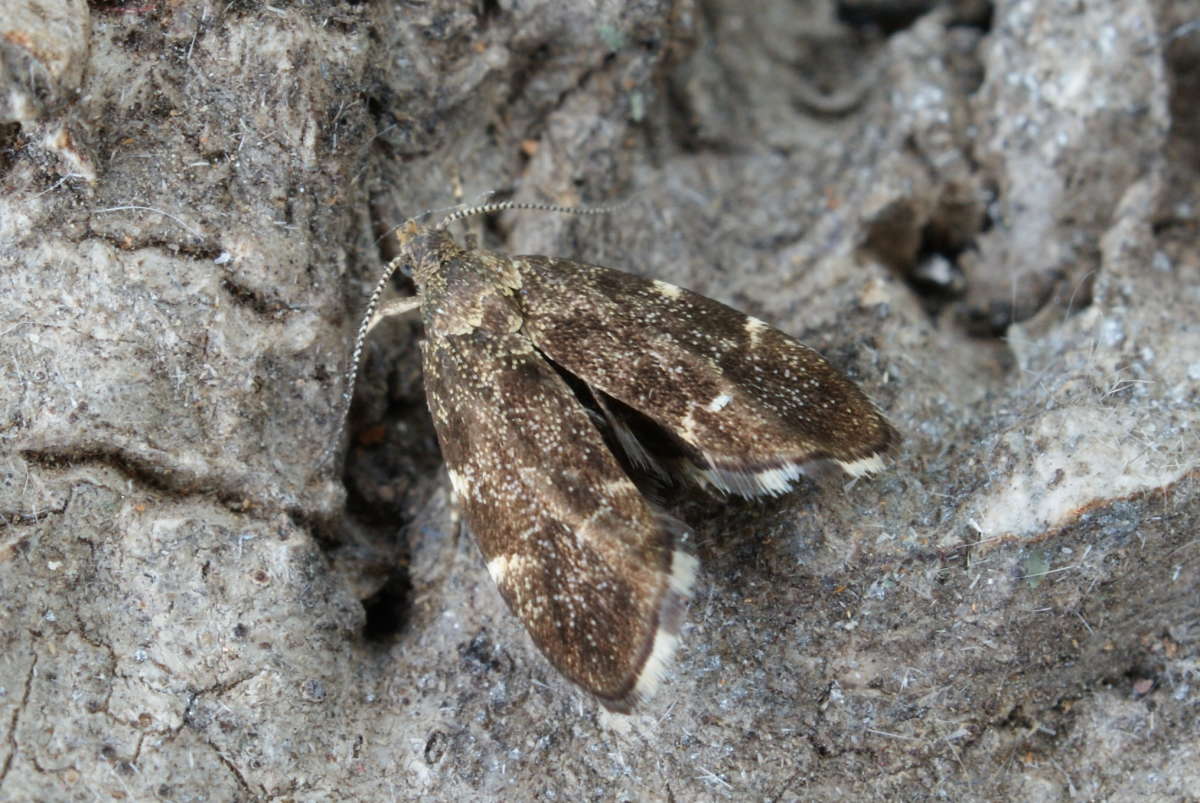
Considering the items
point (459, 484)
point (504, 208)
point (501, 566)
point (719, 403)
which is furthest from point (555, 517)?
point (504, 208)

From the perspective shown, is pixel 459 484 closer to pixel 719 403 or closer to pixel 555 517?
pixel 555 517

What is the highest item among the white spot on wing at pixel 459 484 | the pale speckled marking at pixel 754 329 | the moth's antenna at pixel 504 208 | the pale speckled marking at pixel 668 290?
the pale speckled marking at pixel 754 329

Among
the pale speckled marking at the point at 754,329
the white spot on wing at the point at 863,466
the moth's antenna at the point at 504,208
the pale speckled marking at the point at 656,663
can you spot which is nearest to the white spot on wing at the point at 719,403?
the pale speckled marking at the point at 754,329

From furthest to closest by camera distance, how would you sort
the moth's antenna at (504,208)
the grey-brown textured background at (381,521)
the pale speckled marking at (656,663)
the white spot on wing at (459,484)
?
the moth's antenna at (504,208), the white spot on wing at (459,484), the grey-brown textured background at (381,521), the pale speckled marking at (656,663)

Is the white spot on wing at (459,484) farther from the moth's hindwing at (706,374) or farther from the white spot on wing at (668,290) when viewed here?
the white spot on wing at (668,290)

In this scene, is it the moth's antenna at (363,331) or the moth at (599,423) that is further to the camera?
the moth's antenna at (363,331)

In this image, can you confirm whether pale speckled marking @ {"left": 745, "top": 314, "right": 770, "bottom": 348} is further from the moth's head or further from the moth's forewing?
the moth's head

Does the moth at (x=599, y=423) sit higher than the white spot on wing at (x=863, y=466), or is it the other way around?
the white spot on wing at (x=863, y=466)
